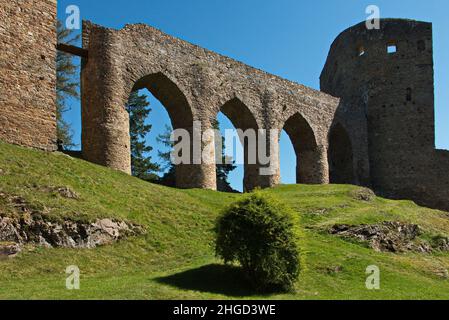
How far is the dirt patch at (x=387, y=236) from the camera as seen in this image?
16703mm

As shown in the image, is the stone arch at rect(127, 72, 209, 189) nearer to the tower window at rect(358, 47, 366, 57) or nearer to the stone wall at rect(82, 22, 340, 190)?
the stone wall at rect(82, 22, 340, 190)

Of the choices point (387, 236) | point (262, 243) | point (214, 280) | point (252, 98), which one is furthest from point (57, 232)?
point (252, 98)

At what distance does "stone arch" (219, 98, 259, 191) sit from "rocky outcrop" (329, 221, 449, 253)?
9.96 metres

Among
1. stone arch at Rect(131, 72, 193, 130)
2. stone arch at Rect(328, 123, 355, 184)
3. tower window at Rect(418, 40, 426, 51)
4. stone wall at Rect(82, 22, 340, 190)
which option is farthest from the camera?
tower window at Rect(418, 40, 426, 51)

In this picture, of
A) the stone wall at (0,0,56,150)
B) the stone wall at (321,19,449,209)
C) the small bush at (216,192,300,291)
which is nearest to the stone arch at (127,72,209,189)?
the stone wall at (0,0,56,150)

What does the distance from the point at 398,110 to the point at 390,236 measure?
792 inches

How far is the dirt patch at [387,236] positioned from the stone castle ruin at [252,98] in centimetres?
819

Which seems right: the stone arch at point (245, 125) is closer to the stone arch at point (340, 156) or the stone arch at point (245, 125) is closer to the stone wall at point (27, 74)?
the stone arch at point (340, 156)

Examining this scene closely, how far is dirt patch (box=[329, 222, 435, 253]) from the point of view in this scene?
54.8 ft

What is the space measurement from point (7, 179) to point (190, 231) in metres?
5.06

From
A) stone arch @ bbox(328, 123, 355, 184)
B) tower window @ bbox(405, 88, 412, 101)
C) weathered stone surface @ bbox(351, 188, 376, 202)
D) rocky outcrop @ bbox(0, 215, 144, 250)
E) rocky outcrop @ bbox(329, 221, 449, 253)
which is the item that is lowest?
rocky outcrop @ bbox(329, 221, 449, 253)

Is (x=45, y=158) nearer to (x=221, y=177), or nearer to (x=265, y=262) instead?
(x=265, y=262)

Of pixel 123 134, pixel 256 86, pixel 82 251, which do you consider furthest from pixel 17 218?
pixel 256 86

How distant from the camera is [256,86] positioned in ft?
91.0
